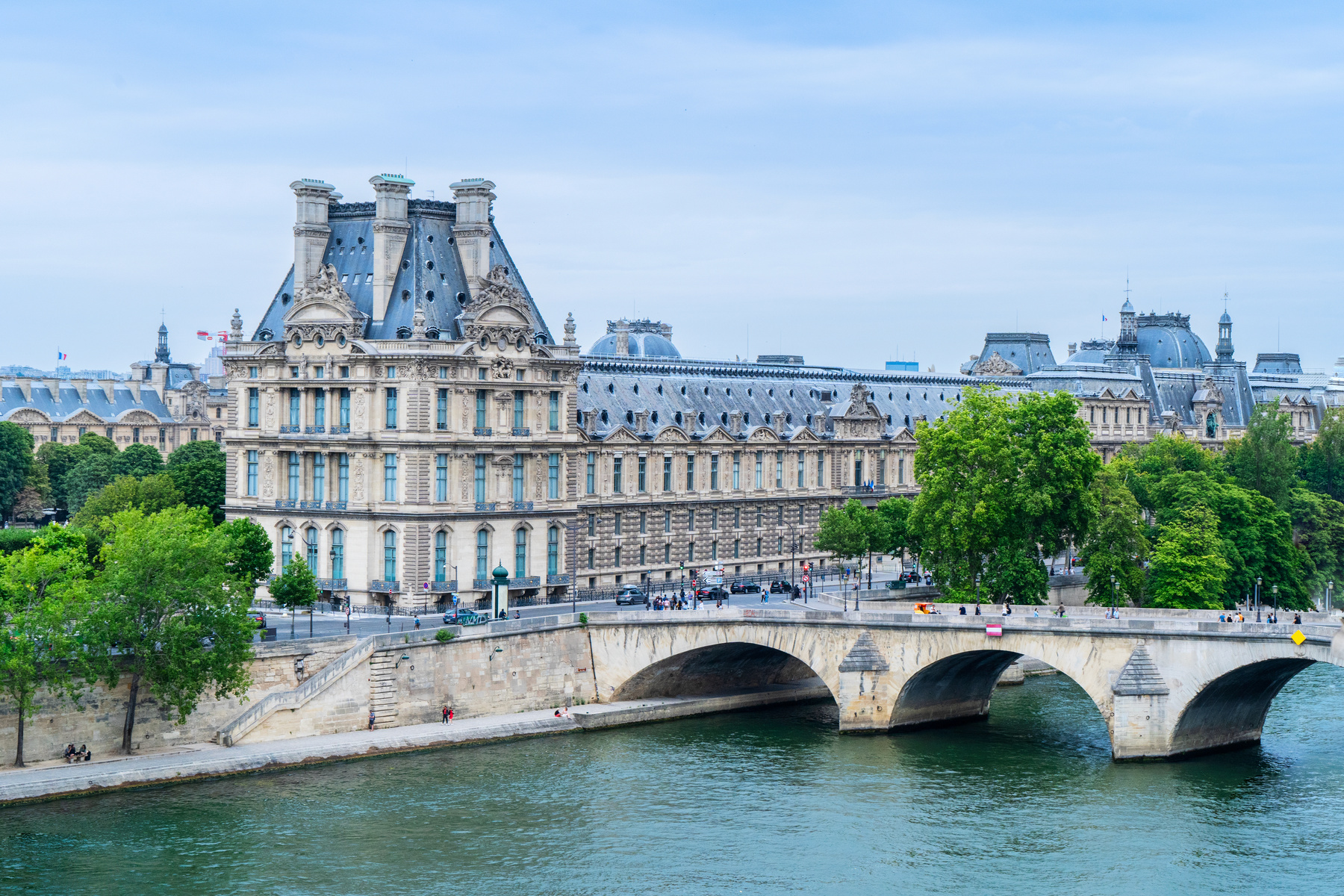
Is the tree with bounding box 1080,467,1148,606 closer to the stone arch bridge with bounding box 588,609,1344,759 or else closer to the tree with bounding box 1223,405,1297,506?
the stone arch bridge with bounding box 588,609,1344,759

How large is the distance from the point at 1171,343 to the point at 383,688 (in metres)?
128

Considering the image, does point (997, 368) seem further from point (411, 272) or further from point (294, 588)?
point (294, 588)

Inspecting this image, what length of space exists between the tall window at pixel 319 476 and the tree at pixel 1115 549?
43.6m

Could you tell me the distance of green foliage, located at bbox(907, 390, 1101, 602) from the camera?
104500 mm

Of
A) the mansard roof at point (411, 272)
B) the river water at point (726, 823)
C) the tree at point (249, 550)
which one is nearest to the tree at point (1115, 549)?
the river water at point (726, 823)

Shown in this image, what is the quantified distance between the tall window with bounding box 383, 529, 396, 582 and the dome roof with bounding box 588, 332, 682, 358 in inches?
2681

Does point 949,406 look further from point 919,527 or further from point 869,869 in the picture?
point 869,869

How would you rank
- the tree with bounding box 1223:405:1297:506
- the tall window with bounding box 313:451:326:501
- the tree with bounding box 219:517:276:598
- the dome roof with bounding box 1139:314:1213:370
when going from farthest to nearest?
1. the dome roof with bounding box 1139:314:1213:370
2. the tree with bounding box 1223:405:1297:506
3. the tall window with bounding box 313:451:326:501
4. the tree with bounding box 219:517:276:598

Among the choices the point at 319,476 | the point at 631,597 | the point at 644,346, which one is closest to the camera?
the point at 319,476

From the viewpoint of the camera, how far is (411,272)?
104 meters

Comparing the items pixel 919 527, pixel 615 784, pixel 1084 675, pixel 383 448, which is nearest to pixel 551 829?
pixel 615 784

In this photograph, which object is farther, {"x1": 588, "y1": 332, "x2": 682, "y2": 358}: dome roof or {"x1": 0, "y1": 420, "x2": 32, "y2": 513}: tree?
{"x1": 588, "y1": 332, "x2": 682, "y2": 358}: dome roof

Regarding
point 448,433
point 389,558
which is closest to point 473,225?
point 448,433

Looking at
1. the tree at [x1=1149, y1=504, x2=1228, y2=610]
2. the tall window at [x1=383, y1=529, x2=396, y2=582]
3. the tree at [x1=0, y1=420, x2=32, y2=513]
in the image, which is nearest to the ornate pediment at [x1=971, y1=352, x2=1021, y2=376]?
the tree at [x1=1149, y1=504, x2=1228, y2=610]
